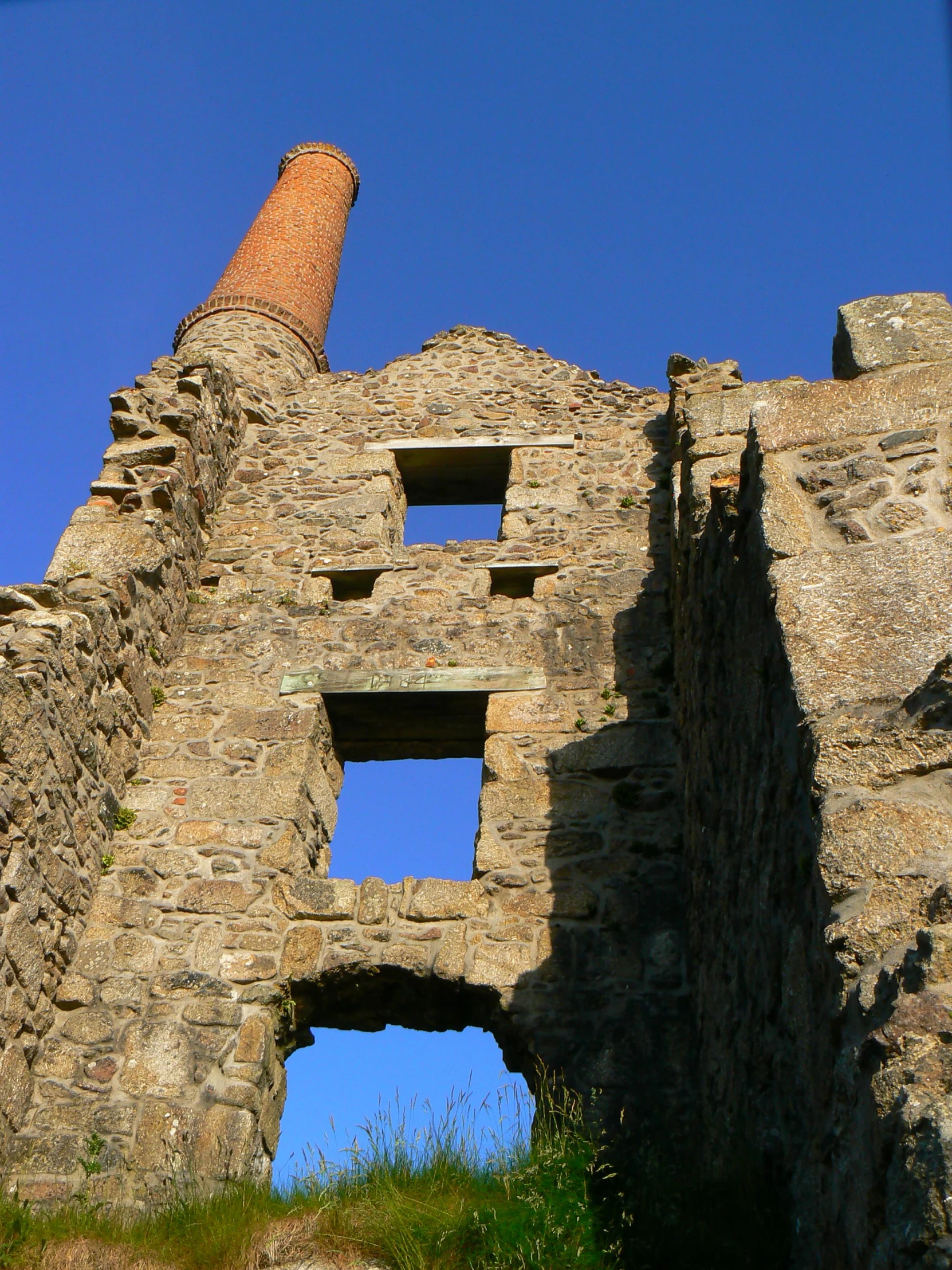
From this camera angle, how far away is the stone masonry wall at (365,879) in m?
5.45

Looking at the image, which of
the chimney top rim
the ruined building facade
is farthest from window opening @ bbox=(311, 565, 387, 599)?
the chimney top rim

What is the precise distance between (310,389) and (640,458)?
322 centimetres

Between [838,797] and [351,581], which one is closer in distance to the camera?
[838,797]

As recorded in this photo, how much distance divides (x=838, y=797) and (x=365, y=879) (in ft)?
13.0

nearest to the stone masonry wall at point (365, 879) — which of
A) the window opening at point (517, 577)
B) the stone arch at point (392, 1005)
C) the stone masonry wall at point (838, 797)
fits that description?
the stone arch at point (392, 1005)

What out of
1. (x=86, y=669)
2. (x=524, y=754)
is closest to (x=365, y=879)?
(x=524, y=754)

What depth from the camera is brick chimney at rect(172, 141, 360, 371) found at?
39.5 ft

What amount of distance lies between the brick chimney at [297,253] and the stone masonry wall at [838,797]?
26.5ft

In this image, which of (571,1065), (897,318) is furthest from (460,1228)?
(897,318)

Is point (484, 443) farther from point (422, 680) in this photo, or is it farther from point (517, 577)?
point (422, 680)

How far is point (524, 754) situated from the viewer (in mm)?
6828

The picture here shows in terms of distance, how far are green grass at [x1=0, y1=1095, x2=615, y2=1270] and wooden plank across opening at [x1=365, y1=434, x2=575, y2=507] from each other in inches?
225

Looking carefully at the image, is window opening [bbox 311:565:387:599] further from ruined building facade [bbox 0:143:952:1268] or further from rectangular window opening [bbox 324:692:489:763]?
rectangular window opening [bbox 324:692:489:763]

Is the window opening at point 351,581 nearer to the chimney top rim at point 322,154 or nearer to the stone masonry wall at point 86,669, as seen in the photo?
the stone masonry wall at point 86,669
